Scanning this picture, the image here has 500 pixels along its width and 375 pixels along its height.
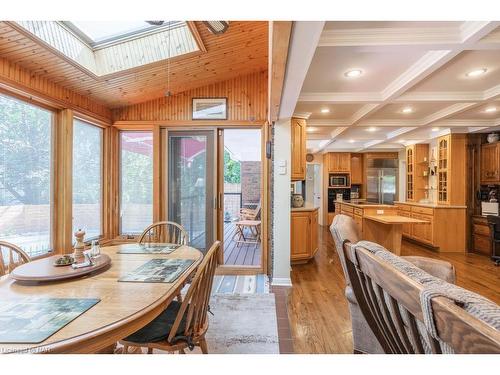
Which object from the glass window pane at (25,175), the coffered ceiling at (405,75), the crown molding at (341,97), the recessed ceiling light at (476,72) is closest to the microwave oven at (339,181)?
the coffered ceiling at (405,75)

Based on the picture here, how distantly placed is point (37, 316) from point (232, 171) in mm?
7891

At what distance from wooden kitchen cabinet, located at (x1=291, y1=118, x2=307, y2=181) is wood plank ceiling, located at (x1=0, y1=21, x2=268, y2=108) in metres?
0.96

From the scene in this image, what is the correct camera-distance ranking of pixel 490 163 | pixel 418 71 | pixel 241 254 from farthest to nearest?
pixel 490 163
pixel 241 254
pixel 418 71

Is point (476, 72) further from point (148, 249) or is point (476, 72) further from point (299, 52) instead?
point (148, 249)

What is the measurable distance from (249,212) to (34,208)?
4310 millimetres

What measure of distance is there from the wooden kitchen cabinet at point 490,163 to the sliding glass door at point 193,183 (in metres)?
5.14

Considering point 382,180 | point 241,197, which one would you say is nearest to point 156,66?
point 241,197

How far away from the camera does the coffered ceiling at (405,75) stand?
76.0 inches

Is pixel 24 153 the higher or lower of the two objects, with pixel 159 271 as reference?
higher

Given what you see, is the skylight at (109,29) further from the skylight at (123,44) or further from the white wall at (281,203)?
the white wall at (281,203)

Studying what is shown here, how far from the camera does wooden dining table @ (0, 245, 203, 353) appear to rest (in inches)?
37.2

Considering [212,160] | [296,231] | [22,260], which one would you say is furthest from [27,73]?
[296,231]

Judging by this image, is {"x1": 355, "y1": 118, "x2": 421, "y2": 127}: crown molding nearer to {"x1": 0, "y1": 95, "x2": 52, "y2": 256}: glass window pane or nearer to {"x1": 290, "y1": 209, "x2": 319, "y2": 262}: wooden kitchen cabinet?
{"x1": 290, "y1": 209, "x2": 319, "y2": 262}: wooden kitchen cabinet

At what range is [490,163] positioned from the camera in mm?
4977
